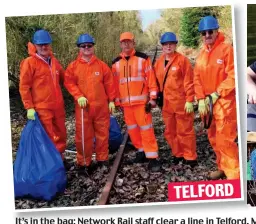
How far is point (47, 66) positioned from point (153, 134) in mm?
1383

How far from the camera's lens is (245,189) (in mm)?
5395

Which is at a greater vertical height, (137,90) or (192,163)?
(137,90)

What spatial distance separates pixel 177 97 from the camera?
5.41 metres

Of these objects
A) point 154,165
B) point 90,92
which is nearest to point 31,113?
point 90,92

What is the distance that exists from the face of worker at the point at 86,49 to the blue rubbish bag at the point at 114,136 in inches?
34.4

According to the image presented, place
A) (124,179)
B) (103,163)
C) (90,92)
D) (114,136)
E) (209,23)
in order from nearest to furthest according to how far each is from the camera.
Result: (209,23) → (90,92) → (124,179) → (103,163) → (114,136)

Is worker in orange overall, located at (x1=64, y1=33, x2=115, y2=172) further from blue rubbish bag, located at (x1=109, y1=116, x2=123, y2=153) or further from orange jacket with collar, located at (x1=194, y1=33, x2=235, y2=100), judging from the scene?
orange jacket with collar, located at (x1=194, y1=33, x2=235, y2=100)

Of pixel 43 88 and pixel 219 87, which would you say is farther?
pixel 43 88

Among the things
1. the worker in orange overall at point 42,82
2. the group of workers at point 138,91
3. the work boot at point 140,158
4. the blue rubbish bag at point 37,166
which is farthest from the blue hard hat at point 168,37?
the blue rubbish bag at point 37,166

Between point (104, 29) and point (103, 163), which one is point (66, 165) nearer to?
point (103, 163)

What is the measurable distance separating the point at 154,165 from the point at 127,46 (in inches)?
53.5

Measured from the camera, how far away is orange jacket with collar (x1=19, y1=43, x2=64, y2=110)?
5.23 metres

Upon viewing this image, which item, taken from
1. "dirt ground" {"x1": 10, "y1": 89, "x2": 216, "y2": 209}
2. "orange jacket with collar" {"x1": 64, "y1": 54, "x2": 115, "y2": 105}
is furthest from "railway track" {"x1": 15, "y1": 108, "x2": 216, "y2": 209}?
"orange jacket with collar" {"x1": 64, "y1": 54, "x2": 115, "y2": 105}

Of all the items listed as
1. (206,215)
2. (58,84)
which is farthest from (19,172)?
(206,215)
